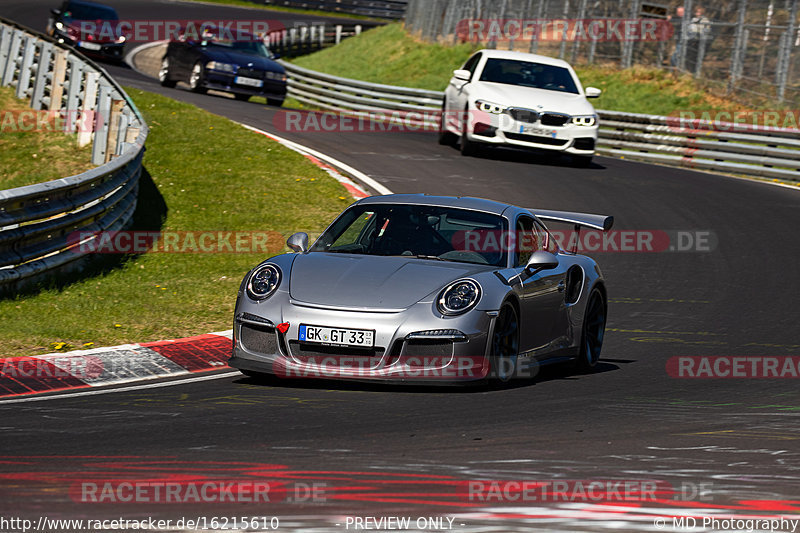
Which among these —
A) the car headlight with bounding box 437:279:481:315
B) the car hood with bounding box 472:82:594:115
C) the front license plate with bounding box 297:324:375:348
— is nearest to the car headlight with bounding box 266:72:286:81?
the car hood with bounding box 472:82:594:115

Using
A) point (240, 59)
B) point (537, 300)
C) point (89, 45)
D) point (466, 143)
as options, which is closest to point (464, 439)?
point (537, 300)

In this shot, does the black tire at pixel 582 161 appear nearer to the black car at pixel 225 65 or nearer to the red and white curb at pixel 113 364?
the black car at pixel 225 65

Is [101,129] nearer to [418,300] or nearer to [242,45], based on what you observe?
[418,300]

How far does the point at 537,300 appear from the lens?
8.45 meters

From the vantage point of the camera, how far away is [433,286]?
7691 millimetres

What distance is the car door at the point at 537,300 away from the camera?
27.1 feet

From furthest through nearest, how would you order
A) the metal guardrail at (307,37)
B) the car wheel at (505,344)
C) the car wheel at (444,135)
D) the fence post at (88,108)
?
the metal guardrail at (307,37)
the car wheel at (444,135)
the fence post at (88,108)
the car wheel at (505,344)

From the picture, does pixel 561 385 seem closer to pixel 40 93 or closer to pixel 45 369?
pixel 45 369

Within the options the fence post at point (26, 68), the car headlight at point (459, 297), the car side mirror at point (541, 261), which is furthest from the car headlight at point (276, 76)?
the car headlight at point (459, 297)

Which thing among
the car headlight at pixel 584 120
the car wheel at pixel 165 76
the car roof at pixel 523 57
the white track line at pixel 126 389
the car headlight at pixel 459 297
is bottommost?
the car wheel at pixel 165 76

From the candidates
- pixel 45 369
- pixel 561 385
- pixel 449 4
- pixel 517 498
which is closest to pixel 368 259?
pixel 561 385

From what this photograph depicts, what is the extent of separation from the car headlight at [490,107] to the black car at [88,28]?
20.4 metres

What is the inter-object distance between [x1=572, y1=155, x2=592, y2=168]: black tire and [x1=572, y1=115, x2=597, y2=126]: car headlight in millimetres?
575

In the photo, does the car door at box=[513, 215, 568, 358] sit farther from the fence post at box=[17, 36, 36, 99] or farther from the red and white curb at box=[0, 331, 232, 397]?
the fence post at box=[17, 36, 36, 99]
